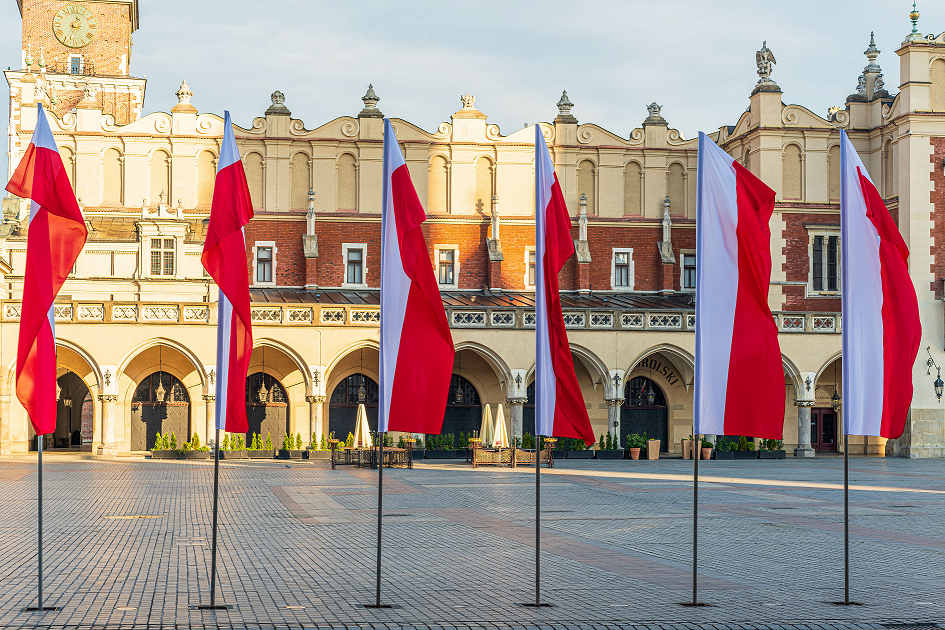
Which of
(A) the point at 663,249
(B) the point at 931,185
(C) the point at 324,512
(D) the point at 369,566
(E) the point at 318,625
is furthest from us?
(A) the point at 663,249

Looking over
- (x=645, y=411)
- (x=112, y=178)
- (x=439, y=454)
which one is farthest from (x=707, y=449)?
→ (x=112, y=178)

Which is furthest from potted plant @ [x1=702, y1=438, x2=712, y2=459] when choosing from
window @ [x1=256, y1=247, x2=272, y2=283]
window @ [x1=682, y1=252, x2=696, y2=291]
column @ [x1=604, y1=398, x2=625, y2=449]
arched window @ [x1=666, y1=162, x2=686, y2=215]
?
window @ [x1=256, y1=247, x2=272, y2=283]

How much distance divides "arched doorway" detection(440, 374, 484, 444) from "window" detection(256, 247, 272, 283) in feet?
30.2

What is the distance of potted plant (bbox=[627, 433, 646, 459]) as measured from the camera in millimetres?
39688

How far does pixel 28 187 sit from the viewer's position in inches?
435

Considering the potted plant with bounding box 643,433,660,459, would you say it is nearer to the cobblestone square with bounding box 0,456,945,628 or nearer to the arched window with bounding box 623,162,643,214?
the arched window with bounding box 623,162,643,214

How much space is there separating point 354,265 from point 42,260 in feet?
115

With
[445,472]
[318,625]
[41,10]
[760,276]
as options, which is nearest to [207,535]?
[318,625]

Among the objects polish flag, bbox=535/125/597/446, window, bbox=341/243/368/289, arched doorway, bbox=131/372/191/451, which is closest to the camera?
polish flag, bbox=535/125/597/446

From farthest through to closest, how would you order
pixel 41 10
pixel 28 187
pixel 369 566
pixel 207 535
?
pixel 41 10 → pixel 207 535 → pixel 369 566 → pixel 28 187

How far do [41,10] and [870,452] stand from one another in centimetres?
5556

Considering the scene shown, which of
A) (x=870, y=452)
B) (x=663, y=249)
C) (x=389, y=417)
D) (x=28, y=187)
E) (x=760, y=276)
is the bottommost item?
(x=870, y=452)

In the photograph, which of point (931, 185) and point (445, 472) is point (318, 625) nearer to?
point (445, 472)

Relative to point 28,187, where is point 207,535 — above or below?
below
